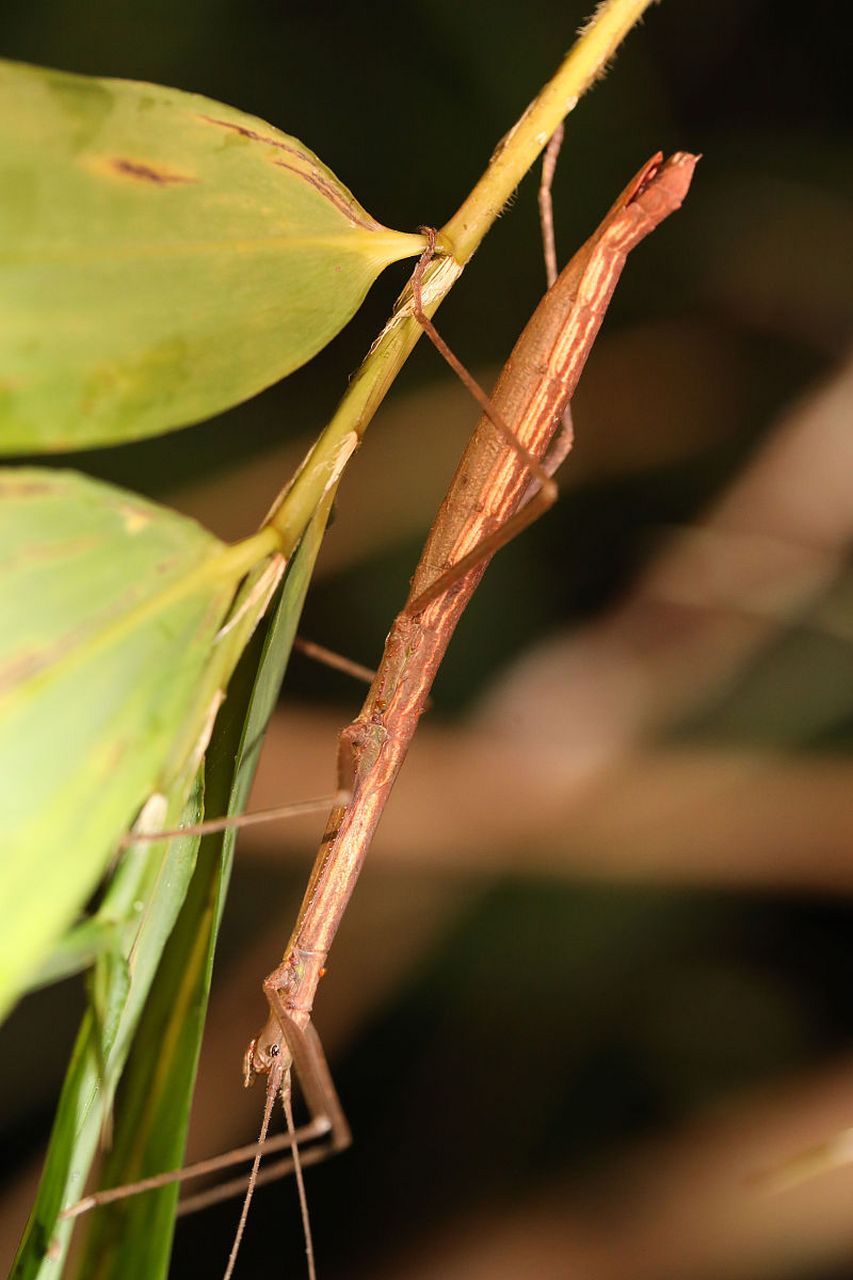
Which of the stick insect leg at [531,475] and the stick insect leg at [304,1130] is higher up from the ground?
the stick insect leg at [531,475]

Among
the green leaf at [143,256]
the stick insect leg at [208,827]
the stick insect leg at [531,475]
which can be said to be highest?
the stick insect leg at [531,475]

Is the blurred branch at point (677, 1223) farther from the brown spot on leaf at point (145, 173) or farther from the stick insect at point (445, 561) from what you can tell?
the brown spot on leaf at point (145, 173)

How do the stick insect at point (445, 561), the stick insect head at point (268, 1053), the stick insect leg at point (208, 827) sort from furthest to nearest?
1. the stick insect head at point (268, 1053)
2. the stick insect at point (445, 561)
3. the stick insect leg at point (208, 827)

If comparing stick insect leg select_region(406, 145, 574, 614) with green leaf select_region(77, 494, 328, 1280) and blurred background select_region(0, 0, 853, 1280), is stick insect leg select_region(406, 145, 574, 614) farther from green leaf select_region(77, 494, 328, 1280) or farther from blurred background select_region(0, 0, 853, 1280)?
blurred background select_region(0, 0, 853, 1280)

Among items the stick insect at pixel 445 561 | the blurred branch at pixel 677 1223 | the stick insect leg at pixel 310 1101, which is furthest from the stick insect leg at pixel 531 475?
the blurred branch at pixel 677 1223

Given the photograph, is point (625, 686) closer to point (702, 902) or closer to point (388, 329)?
point (702, 902)

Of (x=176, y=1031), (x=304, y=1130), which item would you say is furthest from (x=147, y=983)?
(x=304, y=1130)

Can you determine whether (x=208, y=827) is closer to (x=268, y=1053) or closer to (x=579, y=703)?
(x=268, y=1053)

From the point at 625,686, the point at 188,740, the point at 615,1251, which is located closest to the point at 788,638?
the point at 625,686
